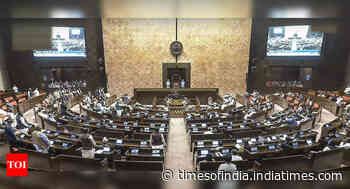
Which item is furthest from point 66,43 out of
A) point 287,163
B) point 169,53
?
point 287,163

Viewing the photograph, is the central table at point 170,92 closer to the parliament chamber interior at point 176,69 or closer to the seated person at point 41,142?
the parliament chamber interior at point 176,69

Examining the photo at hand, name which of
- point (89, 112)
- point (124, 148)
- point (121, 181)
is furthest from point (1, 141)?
point (121, 181)

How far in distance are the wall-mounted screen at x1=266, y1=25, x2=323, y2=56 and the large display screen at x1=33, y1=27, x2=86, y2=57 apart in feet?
63.9

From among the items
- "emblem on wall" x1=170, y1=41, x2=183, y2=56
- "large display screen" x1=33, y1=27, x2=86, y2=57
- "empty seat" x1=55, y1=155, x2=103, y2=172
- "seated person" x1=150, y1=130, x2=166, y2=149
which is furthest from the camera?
"emblem on wall" x1=170, y1=41, x2=183, y2=56

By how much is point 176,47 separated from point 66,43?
11325 millimetres

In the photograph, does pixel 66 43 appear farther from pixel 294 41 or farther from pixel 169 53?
pixel 294 41

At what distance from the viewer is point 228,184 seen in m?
1.73

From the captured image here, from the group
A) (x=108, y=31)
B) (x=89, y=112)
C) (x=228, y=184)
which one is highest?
(x=108, y=31)

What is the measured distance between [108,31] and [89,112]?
11.0 meters

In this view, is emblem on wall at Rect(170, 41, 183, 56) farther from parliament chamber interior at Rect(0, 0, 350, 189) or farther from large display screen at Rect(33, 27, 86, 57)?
large display screen at Rect(33, 27, 86, 57)

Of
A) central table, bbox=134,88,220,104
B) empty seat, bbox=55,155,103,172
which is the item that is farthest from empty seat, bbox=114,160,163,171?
central table, bbox=134,88,220,104

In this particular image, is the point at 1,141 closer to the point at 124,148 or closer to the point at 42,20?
the point at 124,148

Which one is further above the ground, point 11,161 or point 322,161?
point 11,161

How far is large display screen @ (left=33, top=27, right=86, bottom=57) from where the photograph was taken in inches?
820
